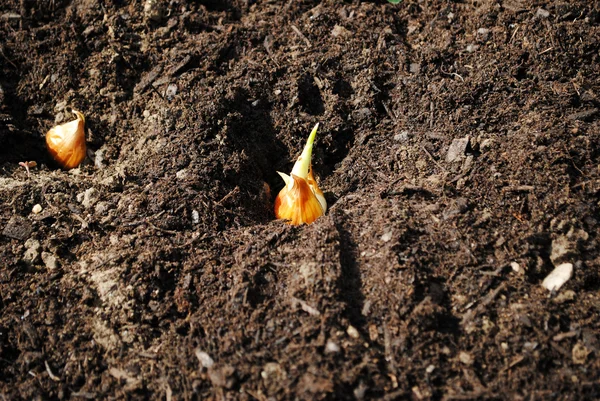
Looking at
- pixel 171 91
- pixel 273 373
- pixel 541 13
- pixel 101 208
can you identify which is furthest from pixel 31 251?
pixel 541 13

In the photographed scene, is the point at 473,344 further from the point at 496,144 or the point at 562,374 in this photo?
the point at 496,144

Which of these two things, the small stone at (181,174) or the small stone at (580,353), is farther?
the small stone at (181,174)

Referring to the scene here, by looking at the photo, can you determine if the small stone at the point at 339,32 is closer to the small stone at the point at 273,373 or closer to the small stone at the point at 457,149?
the small stone at the point at 457,149

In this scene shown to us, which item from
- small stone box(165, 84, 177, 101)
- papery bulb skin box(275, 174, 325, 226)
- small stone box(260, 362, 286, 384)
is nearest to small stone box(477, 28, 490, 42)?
papery bulb skin box(275, 174, 325, 226)

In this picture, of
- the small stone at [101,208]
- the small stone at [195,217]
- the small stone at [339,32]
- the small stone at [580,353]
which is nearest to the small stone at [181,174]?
the small stone at [195,217]

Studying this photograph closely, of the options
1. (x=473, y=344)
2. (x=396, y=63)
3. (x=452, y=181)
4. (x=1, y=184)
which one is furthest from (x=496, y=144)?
(x=1, y=184)

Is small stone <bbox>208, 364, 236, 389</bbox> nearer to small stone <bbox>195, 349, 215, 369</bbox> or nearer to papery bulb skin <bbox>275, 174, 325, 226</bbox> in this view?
small stone <bbox>195, 349, 215, 369</bbox>

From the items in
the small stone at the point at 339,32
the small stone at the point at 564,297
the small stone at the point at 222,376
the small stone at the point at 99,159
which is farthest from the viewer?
the small stone at the point at 339,32
